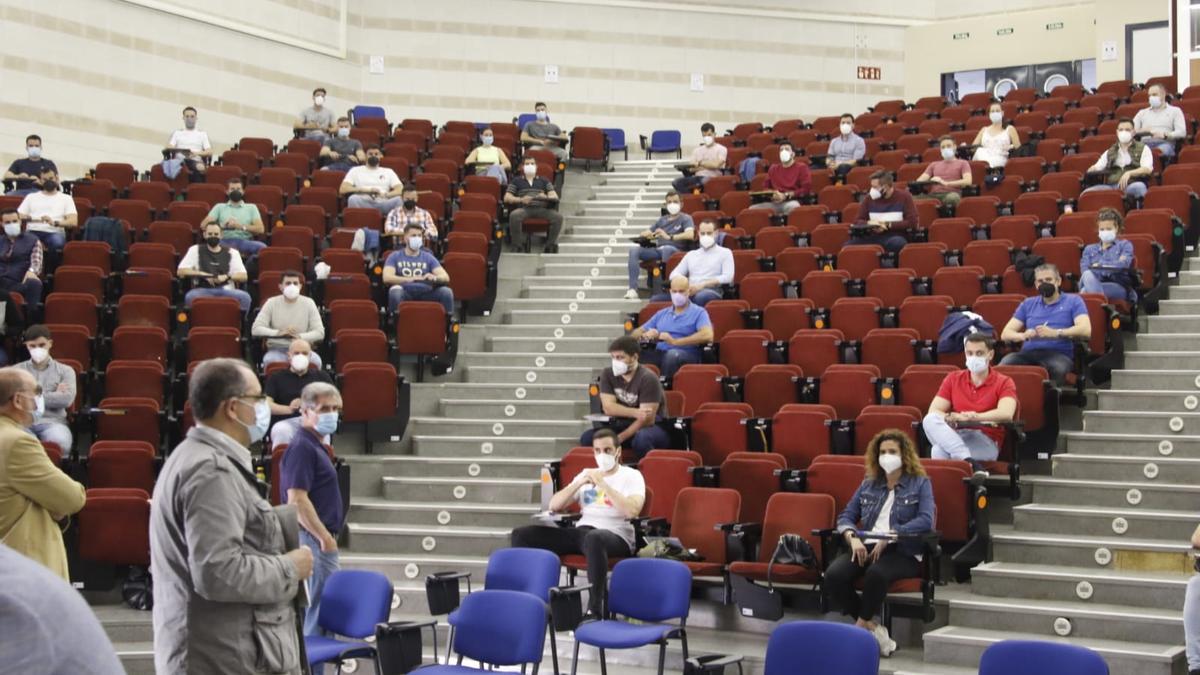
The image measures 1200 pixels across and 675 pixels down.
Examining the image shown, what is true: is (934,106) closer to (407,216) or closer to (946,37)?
(946,37)

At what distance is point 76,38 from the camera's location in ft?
48.1

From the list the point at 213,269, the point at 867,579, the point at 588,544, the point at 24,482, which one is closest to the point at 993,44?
the point at 213,269

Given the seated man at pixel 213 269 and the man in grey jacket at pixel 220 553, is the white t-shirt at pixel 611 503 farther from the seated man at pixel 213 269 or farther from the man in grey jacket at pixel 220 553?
the seated man at pixel 213 269

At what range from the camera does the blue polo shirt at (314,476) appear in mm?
5613

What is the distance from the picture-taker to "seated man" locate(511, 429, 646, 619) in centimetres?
707

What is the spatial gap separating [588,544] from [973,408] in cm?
216

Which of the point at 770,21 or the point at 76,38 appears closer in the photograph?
the point at 76,38

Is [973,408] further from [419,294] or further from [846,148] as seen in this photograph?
[846,148]

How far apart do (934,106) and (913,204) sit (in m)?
5.68

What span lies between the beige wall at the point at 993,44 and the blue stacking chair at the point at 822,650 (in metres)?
15.2

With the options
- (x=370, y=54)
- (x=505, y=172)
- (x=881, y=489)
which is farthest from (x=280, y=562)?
(x=370, y=54)

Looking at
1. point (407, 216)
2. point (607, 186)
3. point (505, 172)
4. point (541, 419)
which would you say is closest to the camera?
point (541, 419)

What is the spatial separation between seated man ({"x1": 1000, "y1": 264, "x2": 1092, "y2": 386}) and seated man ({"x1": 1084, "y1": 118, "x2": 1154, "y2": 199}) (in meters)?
2.98

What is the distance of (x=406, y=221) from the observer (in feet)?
37.8
